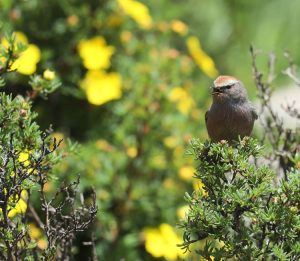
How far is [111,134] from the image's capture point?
4086mm

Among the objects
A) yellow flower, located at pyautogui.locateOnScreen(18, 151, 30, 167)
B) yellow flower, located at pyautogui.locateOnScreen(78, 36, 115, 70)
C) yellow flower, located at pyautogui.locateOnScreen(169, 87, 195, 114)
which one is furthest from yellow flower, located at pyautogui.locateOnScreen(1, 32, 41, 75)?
yellow flower, located at pyautogui.locateOnScreen(18, 151, 30, 167)

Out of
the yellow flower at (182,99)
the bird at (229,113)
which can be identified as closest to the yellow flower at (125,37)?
the yellow flower at (182,99)

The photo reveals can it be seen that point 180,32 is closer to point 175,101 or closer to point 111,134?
point 175,101

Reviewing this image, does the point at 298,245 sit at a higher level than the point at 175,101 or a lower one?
lower

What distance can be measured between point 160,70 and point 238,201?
2176mm

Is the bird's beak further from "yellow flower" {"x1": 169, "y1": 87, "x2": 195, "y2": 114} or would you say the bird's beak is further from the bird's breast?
"yellow flower" {"x1": 169, "y1": 87, "x2": 195, "y2": 114}

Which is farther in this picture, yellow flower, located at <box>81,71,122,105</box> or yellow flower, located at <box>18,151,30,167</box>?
yellow flower, located at <box>81,71,122,105</box>

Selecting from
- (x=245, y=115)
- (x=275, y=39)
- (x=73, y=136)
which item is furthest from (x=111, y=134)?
(x=275, y=39)

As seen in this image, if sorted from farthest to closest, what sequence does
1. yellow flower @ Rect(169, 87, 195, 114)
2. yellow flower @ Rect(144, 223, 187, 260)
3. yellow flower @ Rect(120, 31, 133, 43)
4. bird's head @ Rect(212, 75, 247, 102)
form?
yellow flower @ Rect(120, 31, 133, 43)
yellow flower @ Rect(169, 87, 195, 114)
yellow flower @ Rect(144, 223, 187, 260)
bird's head @ Rect(212, 75, 247, 102)

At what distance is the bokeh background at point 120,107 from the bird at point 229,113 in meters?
1.05

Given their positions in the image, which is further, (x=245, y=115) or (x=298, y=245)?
(x=245, y=115)

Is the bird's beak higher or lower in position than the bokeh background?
lower

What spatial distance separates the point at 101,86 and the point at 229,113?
4.81 feet

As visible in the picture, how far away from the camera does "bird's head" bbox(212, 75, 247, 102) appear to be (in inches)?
110
